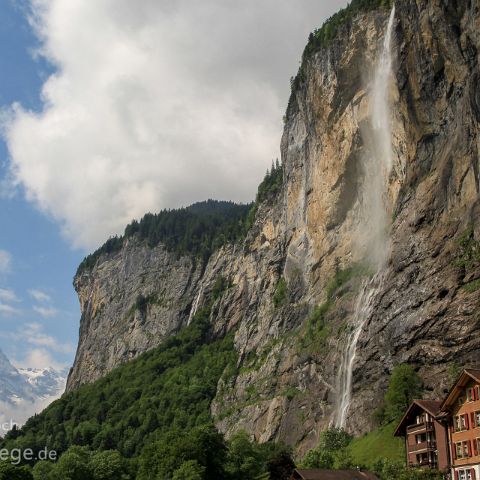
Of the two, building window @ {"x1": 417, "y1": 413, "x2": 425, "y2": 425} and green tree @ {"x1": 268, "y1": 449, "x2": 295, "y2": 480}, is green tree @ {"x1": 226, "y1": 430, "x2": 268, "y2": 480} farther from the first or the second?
building window @ {"x1": 417, "y1": 413, "x2": 425, "y2": 425}

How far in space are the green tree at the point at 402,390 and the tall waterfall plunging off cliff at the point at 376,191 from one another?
1950 centimetres

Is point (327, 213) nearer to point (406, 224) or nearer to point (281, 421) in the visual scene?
point (406, 224)

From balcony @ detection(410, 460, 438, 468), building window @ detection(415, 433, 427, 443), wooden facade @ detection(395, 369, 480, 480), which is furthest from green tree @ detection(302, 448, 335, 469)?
balcony @ detection(410, 460, 438, 468)

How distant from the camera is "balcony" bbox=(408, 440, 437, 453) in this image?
77562mm

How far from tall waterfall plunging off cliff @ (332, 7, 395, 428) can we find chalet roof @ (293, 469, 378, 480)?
42.4m

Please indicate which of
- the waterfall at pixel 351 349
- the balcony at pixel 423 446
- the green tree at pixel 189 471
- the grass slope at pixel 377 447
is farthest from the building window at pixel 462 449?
the waterfall at pixel 351 349

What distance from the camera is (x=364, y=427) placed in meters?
111

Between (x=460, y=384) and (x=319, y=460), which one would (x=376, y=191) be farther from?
(x=460, y=384)

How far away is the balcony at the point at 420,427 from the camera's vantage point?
7831 centimetres

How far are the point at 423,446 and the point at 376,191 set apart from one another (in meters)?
74.4

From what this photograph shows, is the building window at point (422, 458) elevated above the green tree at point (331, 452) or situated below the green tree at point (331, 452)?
below

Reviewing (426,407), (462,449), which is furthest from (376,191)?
(462,449)

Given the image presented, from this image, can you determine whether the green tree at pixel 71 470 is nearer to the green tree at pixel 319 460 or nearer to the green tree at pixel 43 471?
the green tree at pixel 43 471

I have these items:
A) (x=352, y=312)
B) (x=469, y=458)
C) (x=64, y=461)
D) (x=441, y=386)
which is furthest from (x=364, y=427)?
(x=64, y=461)
